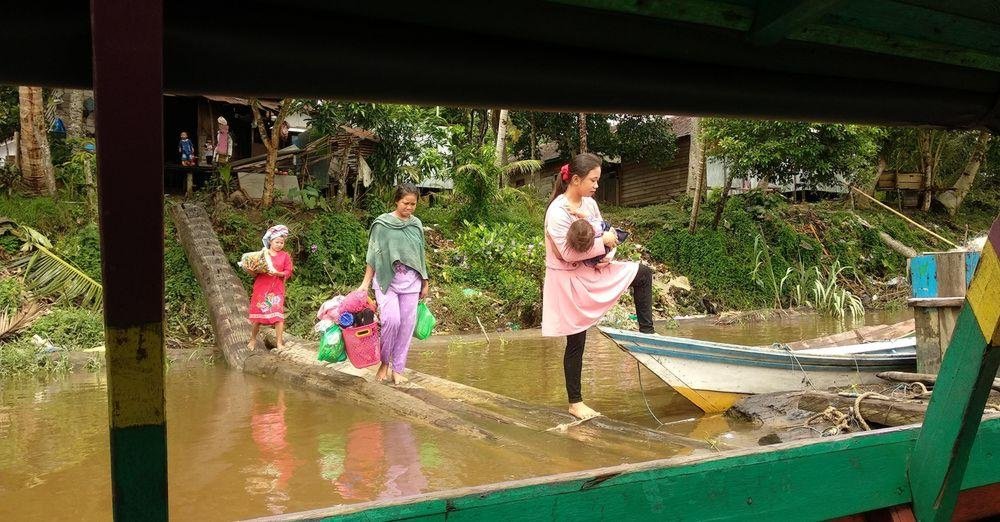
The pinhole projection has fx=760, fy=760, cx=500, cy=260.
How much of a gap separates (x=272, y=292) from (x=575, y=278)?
4260mm

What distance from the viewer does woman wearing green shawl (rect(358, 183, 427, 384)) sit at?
6137 mm

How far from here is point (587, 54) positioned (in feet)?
6.49

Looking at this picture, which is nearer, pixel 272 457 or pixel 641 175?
pixel 272 457

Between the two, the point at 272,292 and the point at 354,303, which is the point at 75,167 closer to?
the point at 272,292

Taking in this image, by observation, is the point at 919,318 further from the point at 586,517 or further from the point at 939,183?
the point at 939,183

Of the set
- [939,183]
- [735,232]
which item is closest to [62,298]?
[735,232]

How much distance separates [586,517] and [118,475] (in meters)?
1.06

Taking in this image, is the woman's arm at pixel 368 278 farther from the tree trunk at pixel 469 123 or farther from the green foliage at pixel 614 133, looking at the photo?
the green foliage at pixel 614 133

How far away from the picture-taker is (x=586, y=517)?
186 cm

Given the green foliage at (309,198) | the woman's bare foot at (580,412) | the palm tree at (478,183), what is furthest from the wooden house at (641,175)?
the woman's bare foot at (580,412)

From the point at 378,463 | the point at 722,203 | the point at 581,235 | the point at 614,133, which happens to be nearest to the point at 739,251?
the point at 722,203

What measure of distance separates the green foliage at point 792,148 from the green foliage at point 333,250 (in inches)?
300

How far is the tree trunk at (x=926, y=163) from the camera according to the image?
20.7 metres

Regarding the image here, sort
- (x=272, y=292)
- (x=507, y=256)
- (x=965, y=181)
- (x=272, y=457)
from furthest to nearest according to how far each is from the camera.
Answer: (x=965, y=181) < (x=507, y=256) < (x=272, y=292) < (x=272, y=457)
